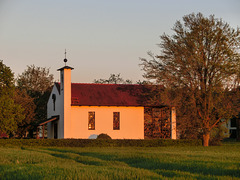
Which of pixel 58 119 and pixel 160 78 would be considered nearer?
pixel 160 78

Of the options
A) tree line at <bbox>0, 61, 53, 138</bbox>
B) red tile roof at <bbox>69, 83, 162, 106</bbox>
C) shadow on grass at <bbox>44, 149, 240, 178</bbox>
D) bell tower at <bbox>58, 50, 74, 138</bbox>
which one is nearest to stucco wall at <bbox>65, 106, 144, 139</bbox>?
bell tower at <bbox>58, 50, 74, 138</bbox>

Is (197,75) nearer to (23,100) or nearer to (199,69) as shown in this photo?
(199,69)

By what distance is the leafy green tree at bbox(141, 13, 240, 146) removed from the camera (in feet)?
123

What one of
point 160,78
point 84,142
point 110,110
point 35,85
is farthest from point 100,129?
point 35,85

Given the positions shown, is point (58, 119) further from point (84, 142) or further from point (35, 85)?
point (35, 85)

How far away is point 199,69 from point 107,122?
10948 mm

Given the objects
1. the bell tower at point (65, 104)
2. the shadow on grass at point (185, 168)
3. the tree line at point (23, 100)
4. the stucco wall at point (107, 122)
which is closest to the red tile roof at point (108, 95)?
the stucco wall at point (107, 122)

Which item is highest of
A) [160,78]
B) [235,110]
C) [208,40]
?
[208,40]

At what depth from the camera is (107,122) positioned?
Result: 139 feet

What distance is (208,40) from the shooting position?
37906 millimetres

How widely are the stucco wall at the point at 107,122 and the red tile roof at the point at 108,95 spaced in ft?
1.75

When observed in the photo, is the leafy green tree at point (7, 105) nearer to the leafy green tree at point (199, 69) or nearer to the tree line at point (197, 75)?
the tree line at point (197, 75)

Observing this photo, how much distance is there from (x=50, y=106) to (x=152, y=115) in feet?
39.2

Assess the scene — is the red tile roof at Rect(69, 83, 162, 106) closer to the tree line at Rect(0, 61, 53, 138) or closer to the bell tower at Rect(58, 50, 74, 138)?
the bell tower at Rect(58, 50, 74, 138)
